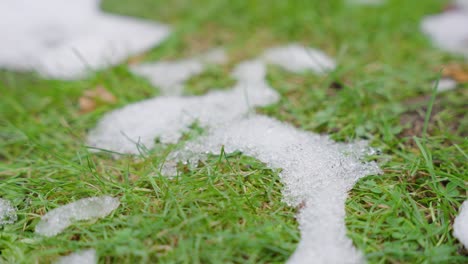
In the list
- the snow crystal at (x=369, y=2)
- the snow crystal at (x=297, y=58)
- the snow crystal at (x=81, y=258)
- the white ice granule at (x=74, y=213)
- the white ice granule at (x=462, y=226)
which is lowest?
the snow crystal at (x=81, y=258)

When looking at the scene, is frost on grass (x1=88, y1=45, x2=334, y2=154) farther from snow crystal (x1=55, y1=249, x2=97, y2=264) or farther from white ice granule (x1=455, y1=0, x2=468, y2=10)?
white ice granule (x1=455, y1=0, x2=468, y2=10)

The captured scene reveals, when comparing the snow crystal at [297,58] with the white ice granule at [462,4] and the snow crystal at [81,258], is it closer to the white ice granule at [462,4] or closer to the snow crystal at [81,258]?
the white ice granule at [462,4]

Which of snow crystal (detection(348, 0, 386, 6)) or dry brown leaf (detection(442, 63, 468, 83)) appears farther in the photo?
snow crystal (detection(348, 0, 386, 6))

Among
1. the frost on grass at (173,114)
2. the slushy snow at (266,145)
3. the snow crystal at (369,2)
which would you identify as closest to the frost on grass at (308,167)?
the slushy snow at (266,145)

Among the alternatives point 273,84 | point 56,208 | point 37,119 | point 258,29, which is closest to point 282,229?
point 56,208

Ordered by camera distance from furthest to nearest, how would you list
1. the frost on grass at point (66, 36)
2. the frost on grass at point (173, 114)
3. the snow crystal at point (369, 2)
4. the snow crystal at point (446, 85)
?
the snow crystal at point (369, 2) < the frost on grass at point (66, 36) < the snow crystal at point (446, 85) < the frost on grass at point (173, 114)

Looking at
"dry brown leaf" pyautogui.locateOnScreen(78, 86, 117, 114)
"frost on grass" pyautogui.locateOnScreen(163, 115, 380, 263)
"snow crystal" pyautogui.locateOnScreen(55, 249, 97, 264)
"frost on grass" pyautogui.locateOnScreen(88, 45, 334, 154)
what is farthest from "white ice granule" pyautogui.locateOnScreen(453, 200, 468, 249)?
"dry brown leaf" pyautogui.locateOnScreen(78, 86, 117, 114)
